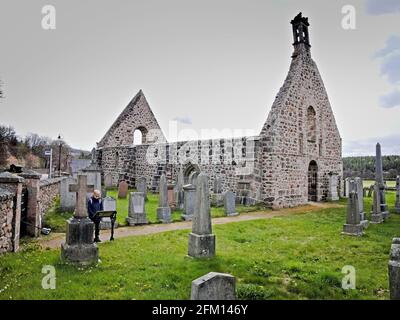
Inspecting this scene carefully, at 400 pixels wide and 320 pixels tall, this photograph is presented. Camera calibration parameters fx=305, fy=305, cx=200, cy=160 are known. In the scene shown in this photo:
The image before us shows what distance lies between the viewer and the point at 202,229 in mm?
6449

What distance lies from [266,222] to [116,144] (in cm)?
1741

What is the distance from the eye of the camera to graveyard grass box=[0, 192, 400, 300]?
467cm

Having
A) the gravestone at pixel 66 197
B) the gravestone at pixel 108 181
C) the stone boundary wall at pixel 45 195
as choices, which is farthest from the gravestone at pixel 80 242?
the gravestone at pixel 108 181

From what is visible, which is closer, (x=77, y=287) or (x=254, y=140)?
(x=77, y=287)

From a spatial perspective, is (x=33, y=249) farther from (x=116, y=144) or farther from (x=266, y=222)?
(x=116, y=144)

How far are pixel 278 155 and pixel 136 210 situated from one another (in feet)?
28.4

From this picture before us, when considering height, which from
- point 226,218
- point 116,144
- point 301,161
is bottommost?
point 226,218

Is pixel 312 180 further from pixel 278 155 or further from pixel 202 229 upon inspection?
pixel 202 229

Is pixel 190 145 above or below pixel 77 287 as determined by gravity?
above

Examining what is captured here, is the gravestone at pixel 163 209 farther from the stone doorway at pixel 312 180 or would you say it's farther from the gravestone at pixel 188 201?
the stone doorway at pixel 312 180
